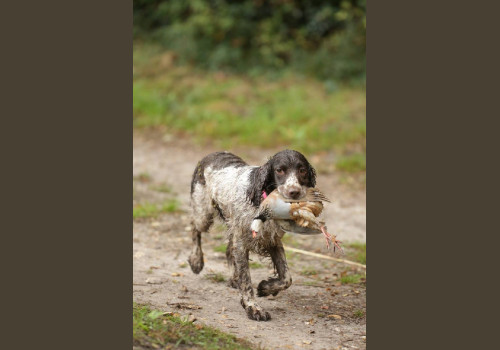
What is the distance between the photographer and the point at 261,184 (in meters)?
6.45

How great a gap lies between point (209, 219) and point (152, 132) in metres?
8.04

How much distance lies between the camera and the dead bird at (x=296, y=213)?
6.11m

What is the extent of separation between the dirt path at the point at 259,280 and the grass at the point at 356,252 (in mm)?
317

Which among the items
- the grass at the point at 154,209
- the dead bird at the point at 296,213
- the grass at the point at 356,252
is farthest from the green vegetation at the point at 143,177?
the dead bird at the point at 296,213

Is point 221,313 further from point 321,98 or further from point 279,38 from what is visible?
point 279,38

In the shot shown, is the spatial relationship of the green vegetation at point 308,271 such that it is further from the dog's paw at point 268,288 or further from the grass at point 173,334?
the grass at point 173,334

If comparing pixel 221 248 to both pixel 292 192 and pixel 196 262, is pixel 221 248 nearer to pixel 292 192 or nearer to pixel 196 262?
pixel 196 262

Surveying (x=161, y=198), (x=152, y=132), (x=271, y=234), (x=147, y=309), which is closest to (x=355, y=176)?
(x=161, y=198)

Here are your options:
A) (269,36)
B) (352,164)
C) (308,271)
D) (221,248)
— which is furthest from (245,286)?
(269,36)

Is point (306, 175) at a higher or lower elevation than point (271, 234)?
higher

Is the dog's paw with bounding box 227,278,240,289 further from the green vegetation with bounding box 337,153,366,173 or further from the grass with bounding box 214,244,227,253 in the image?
the green vegetation with bounding box 337,153,366,173

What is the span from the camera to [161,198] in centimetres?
1126

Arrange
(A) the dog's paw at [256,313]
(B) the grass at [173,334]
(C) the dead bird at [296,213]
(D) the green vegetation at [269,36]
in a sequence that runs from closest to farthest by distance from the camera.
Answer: (B) the grass at [173,334] → (C) the dead bird at [296,213] → (A) the dog's paw at [256,313] → (D) the green vegetation at [269,36]

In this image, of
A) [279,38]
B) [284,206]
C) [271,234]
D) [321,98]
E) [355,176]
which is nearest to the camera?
[284,206]
